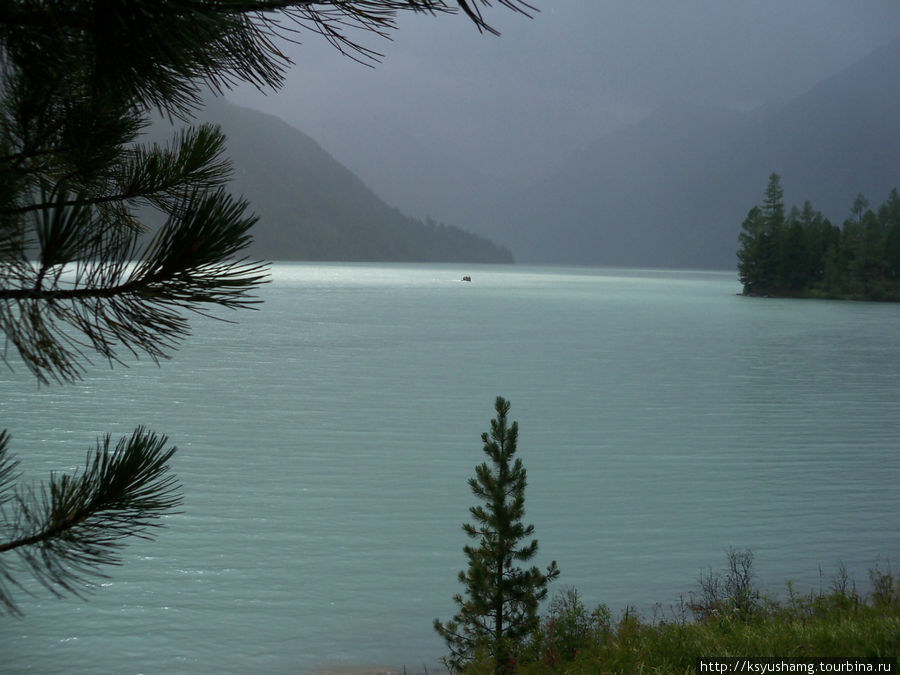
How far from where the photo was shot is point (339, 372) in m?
35.6

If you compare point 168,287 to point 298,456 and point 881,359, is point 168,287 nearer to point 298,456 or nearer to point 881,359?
point 298,456

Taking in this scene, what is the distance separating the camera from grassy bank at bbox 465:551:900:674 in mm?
6262

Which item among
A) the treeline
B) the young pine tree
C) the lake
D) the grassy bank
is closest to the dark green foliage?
the grassy bank

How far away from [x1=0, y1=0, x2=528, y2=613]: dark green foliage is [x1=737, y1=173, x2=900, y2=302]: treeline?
121543 mm

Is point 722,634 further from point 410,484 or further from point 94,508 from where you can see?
point 410,484

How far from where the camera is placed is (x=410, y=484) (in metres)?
17.8

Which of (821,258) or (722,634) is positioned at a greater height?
(821,258)

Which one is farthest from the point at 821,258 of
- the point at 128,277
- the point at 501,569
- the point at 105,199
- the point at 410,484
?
the point at 128,277

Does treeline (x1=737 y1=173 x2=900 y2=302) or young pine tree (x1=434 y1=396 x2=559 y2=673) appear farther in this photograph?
treeline (x1=737 y1=173 x2=900 y2=302)

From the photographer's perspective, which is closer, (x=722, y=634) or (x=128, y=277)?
(x=128, y=277)

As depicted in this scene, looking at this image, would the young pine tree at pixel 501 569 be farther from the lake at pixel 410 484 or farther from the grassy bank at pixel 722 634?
the lake at pixel 410 484

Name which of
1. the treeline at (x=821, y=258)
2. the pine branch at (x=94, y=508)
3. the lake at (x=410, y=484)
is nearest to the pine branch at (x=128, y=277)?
the pine branch at (x=94, y=508)

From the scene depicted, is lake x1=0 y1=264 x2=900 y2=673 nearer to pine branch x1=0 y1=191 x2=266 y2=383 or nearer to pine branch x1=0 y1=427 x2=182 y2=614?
pine branch x1=0 y1=427 x2=182 y2=614

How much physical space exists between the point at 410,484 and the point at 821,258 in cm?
11859
